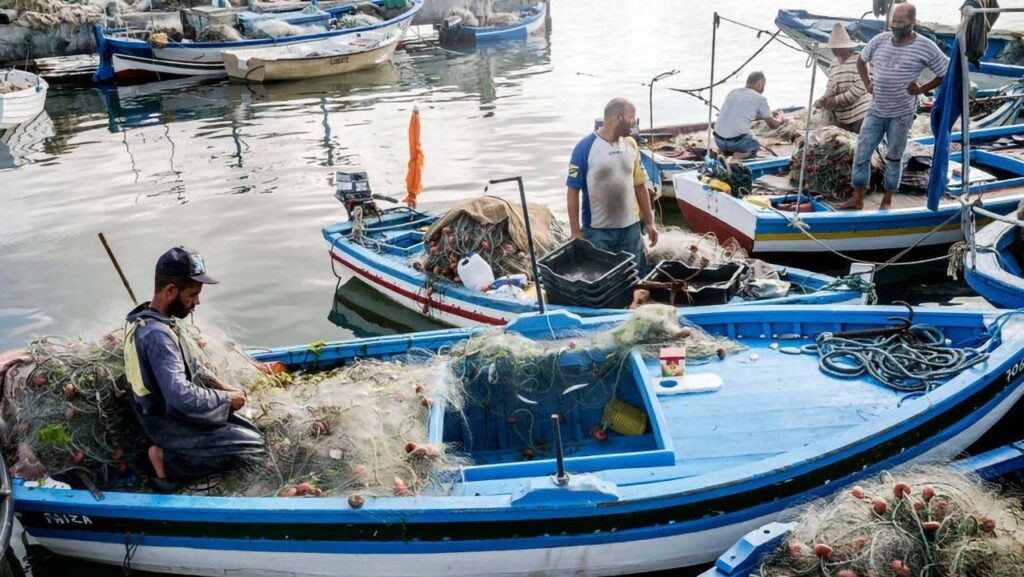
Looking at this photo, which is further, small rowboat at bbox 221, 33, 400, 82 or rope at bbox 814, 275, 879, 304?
small rowboat at bbox 221, 33, 400, 82

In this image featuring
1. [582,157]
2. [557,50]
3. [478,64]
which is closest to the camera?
[582,157]

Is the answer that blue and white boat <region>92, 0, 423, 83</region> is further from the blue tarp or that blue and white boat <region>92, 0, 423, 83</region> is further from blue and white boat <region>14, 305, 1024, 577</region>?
blue and white boat <region>14, 305, 1024, 577</region>

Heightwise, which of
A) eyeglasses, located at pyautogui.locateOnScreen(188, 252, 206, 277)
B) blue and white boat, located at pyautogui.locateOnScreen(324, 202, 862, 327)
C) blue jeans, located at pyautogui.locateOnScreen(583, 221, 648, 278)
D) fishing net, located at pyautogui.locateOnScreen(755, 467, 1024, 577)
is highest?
eyeglasses, located at pyautogui.locateOnScreen(188, 252, 206, 277)

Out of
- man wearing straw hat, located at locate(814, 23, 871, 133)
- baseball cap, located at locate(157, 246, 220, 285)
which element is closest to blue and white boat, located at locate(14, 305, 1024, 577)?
baseball cap, located at locate(157, 246, 220, 285)

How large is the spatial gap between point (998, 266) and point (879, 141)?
8.69 ft

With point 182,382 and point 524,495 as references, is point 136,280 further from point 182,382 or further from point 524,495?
point 524,495

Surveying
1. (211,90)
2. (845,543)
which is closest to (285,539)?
(845,543)

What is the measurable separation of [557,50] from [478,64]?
413 centimetres

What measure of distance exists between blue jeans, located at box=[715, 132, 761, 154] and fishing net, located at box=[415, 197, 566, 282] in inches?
164

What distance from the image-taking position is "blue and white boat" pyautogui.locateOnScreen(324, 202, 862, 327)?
8352 millimetres

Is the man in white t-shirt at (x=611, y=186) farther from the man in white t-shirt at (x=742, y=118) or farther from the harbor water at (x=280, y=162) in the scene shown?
the man in white t-shirt at (x=742, y=118)

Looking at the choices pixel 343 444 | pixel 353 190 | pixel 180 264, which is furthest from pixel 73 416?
pixel 353 190

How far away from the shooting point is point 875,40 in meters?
9.94

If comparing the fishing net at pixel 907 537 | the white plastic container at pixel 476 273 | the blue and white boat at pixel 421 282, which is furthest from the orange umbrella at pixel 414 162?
the fishing net at pixel 907 537
